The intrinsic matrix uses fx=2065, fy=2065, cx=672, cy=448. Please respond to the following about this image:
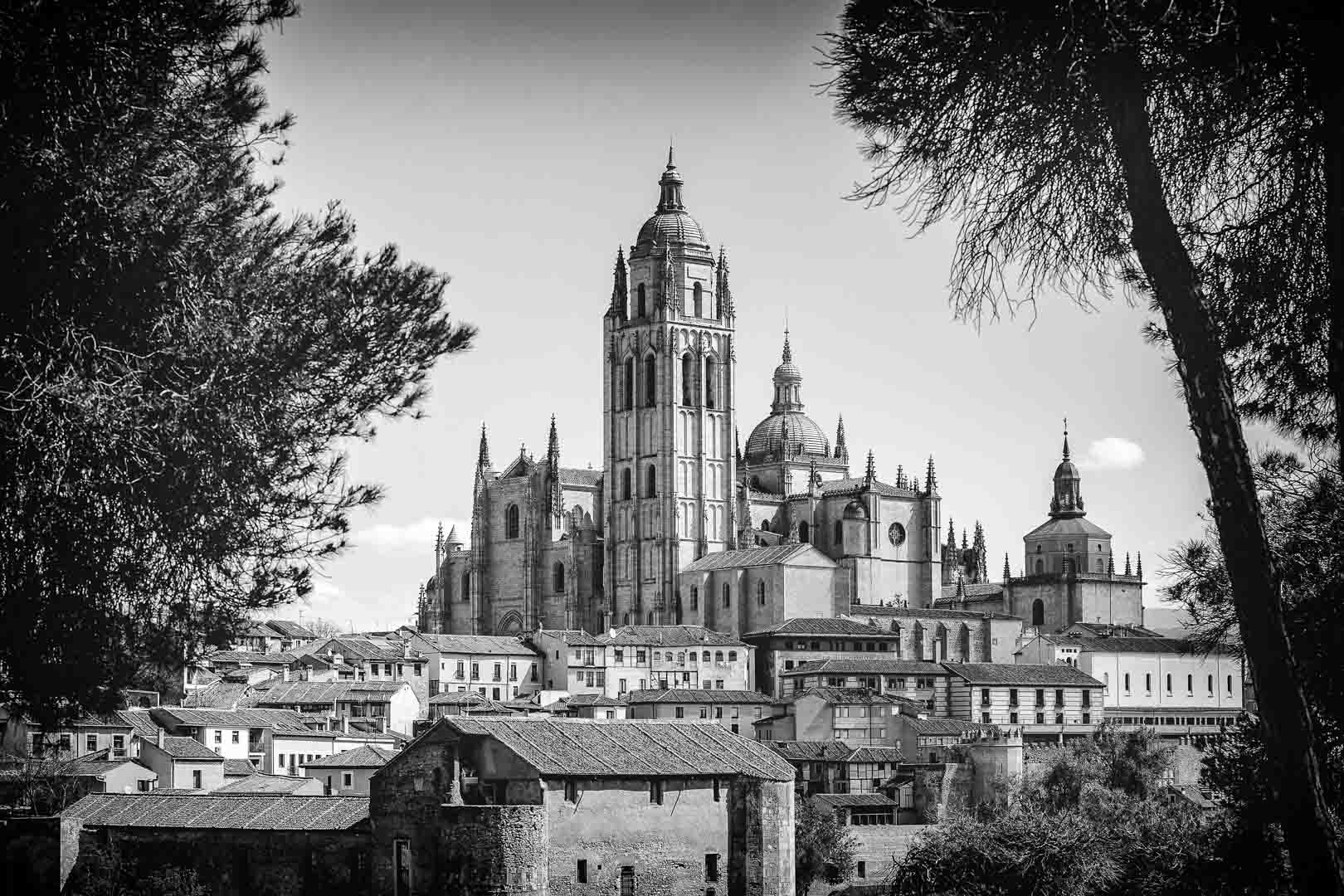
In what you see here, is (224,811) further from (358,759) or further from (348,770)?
(358,759)

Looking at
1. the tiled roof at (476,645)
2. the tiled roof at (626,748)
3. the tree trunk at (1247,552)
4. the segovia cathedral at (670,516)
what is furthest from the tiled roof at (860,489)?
the tree trunk at (1247,552)

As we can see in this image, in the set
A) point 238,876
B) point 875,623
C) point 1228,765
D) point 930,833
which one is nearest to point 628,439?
point 875,623

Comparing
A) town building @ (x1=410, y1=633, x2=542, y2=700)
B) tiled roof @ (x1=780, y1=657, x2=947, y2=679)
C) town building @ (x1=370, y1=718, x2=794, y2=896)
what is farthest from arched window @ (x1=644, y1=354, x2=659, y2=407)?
town building @ (x1=370, y1=718, x2=794, y2=896)

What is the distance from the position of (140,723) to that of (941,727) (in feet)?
109

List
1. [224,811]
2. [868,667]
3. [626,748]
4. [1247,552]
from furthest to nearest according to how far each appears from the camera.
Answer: [868,667]
[626,748]
[224,811]
[1247,552]

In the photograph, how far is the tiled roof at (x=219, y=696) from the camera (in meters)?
83.4

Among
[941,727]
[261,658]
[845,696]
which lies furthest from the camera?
[261,658]

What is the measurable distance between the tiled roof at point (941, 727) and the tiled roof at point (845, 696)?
1499mm

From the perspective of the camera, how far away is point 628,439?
12000 centimetres

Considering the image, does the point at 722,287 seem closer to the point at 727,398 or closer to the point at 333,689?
the point at 727,398

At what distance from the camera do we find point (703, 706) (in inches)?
3423

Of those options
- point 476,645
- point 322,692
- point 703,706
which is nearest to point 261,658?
point 476,645

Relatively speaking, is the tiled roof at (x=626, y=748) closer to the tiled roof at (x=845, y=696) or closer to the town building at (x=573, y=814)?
the town building at (x=573, y=814)

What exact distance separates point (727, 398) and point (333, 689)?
133ft
